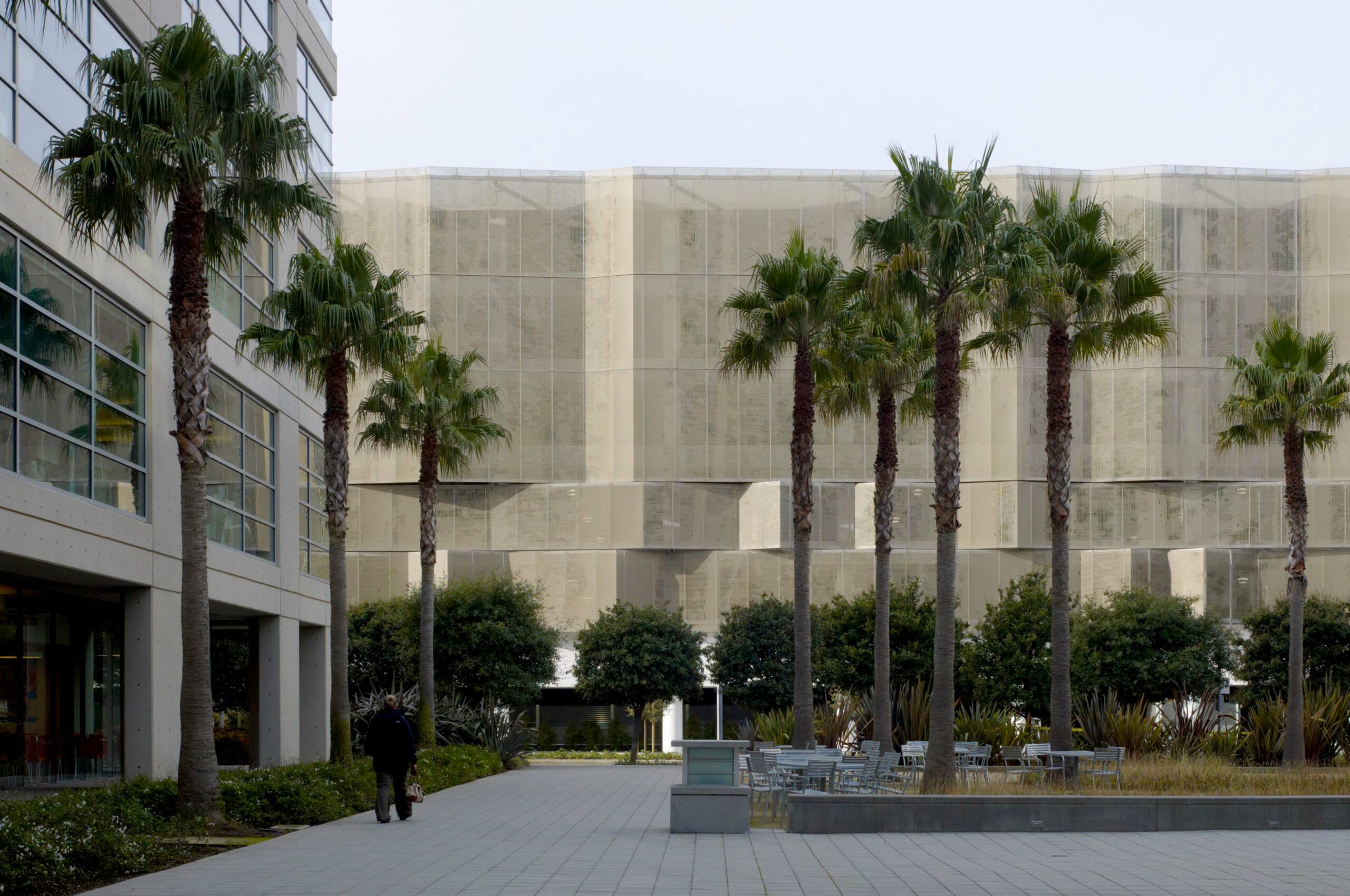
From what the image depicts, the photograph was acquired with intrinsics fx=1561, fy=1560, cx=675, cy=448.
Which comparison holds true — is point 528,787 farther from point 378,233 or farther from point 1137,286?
point 378,233

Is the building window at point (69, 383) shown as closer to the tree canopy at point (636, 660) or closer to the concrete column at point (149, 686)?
the concrete column at point (149, 686)

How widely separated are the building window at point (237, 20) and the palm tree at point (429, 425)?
7.46 m

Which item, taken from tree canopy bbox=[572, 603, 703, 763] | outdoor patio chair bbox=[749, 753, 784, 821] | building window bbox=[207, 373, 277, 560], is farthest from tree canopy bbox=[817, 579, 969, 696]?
outdoor patio chair bbox=[749, 753, 784, 821]

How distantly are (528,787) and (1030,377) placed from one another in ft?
111

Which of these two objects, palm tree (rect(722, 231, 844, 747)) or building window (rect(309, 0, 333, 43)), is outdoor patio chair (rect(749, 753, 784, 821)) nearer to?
palm tree (rect(722, 231, 844, 747))

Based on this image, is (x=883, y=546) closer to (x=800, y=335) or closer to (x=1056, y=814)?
(x=800, y=335)

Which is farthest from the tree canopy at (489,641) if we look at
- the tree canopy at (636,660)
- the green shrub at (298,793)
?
the green shrub at (298,793)

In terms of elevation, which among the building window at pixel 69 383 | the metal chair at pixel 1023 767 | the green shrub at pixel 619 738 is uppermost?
the building window at pixel 69 383

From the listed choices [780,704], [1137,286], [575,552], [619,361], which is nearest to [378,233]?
[619,361]

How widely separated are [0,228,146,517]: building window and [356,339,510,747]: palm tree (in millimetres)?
11032

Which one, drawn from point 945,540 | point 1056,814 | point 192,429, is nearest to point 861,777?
point 1056,814

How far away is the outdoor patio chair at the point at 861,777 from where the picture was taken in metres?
21.4

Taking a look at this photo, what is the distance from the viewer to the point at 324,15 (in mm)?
39531

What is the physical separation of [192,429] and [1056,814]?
1155 centimetres
